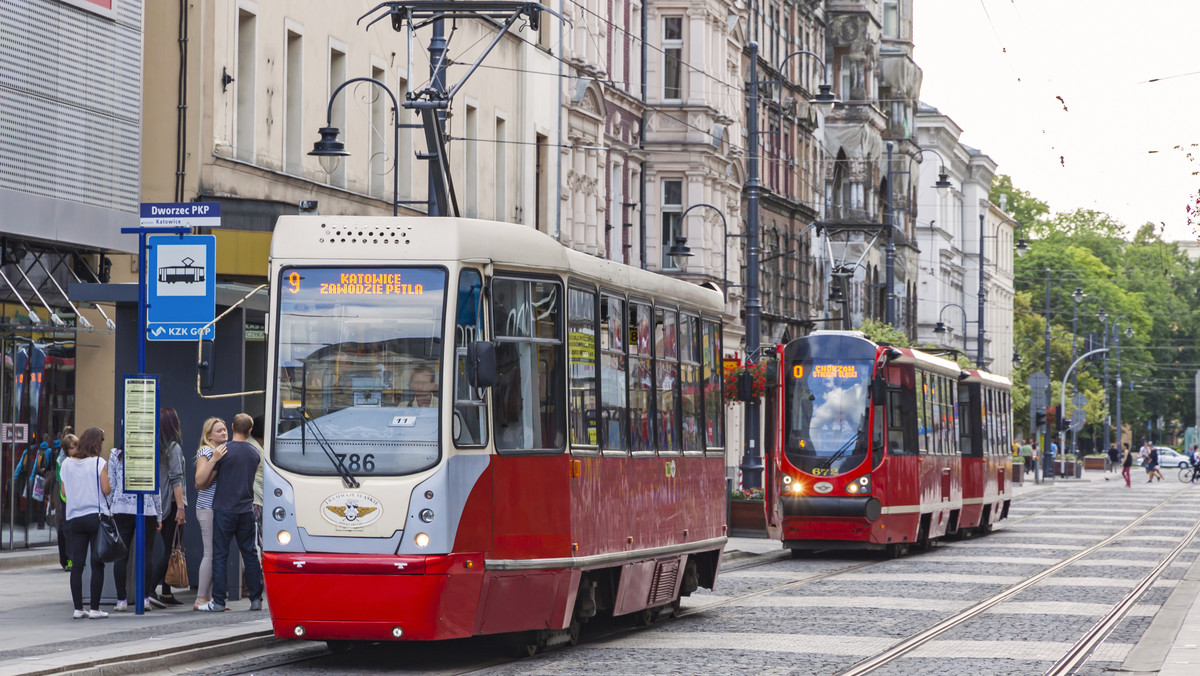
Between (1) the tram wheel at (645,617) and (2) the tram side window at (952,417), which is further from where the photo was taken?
(2) the tram side window at (952,417)

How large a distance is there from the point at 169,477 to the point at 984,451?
21825 mm

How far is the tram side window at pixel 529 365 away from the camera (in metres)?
14.2

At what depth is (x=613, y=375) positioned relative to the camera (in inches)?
626

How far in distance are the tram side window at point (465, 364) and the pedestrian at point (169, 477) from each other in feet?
15.8

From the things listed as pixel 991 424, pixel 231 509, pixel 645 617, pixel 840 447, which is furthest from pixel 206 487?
pixel 991 424

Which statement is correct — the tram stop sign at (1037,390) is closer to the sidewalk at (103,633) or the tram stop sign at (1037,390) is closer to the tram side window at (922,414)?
the tram side window at (922,414)

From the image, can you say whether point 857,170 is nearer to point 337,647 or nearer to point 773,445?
point 773,445

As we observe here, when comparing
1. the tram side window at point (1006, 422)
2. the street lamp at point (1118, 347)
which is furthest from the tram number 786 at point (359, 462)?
the street lamp at point (1118, 347)

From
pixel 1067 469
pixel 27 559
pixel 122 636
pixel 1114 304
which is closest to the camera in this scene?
pixel 122 636

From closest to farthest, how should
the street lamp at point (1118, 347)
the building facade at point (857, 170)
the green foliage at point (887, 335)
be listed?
1. the green foliage at point (887, 335)
2. the building facade at point (857, 170)
3. the street lamp at point (1118, 347)

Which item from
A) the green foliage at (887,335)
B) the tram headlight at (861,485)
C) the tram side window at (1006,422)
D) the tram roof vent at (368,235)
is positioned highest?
the green foliage at (887,335)

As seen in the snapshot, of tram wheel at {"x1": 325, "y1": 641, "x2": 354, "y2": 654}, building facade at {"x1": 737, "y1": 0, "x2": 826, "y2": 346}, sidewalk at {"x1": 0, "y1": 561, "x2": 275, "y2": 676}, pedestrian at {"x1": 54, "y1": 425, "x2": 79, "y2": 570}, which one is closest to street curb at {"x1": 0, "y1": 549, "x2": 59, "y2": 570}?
pedestrian at {"x1": 54, "y1": 425, "x2": 79, "y2": 570}

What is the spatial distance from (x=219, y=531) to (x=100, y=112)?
33.2 feet

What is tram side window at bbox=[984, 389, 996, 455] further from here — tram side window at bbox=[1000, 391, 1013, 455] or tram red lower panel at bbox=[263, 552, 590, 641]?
tram red lower panel at bbox=[263, 552, 590, 641]
